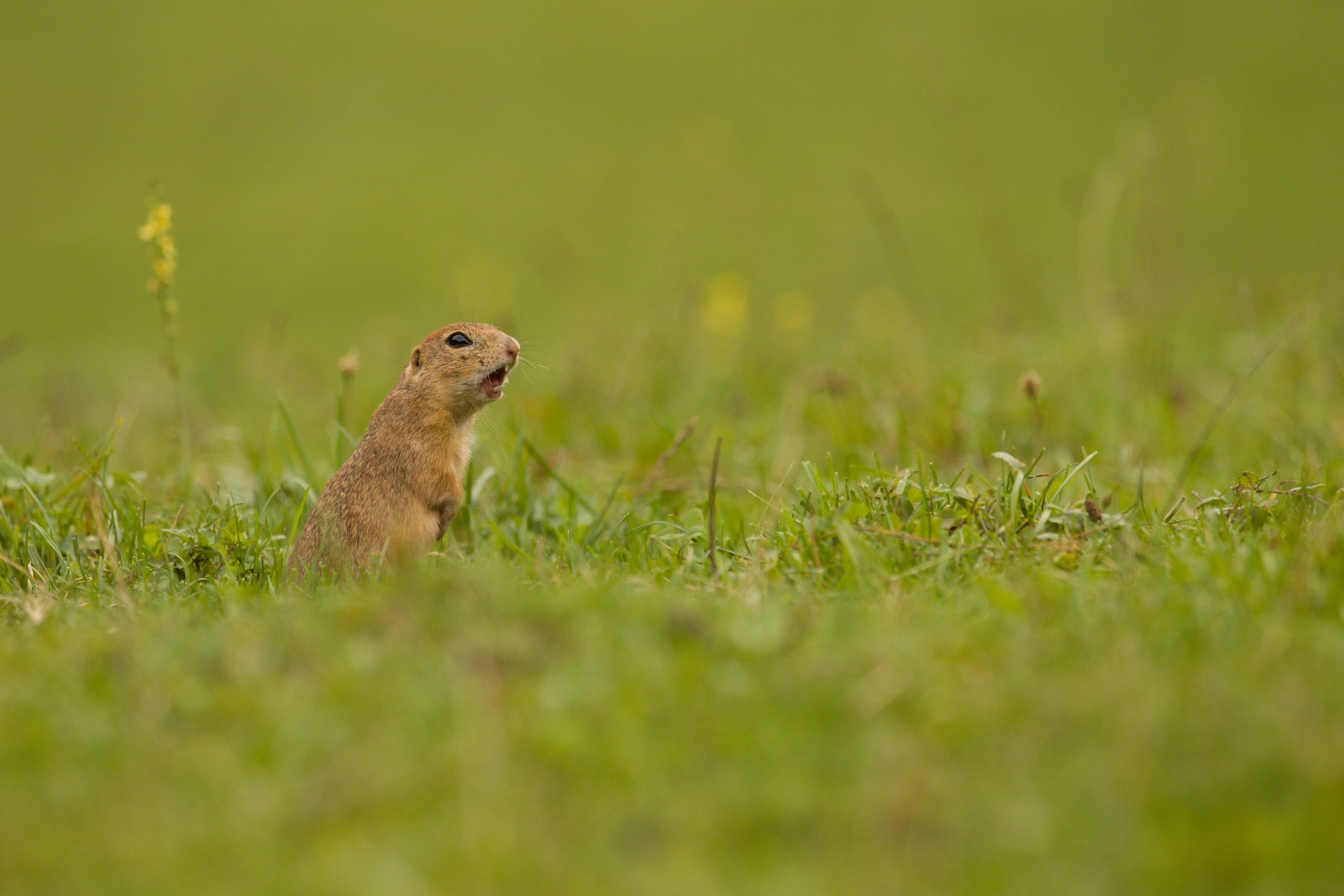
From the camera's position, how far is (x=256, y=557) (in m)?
3.86

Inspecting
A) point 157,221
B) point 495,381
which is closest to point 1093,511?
point 495,381

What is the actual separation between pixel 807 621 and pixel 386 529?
1.92 m

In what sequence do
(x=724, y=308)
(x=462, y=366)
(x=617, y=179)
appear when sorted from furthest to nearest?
(x=617, y=179) → (x=724, y=308) → (x=462, y=366)

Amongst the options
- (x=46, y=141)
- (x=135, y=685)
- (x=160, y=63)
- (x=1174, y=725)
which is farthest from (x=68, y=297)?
(x=1174, y=725)

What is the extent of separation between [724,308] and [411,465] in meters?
4.14

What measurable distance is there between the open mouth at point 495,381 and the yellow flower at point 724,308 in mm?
3538

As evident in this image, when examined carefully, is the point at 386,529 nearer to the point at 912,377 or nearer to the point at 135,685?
the point at 135,685

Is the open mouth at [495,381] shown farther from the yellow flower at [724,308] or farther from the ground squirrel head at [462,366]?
the yellow flower at [724,308]

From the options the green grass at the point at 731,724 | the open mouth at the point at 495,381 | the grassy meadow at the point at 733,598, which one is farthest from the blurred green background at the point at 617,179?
the green grass at the point at 731,724

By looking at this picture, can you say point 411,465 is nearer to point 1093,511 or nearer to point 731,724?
point 731,724

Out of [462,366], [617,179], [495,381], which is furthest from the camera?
[617,179]

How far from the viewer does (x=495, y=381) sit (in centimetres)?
461

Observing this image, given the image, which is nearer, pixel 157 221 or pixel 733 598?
pixel 733 598

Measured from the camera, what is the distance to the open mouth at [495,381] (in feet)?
14.7
